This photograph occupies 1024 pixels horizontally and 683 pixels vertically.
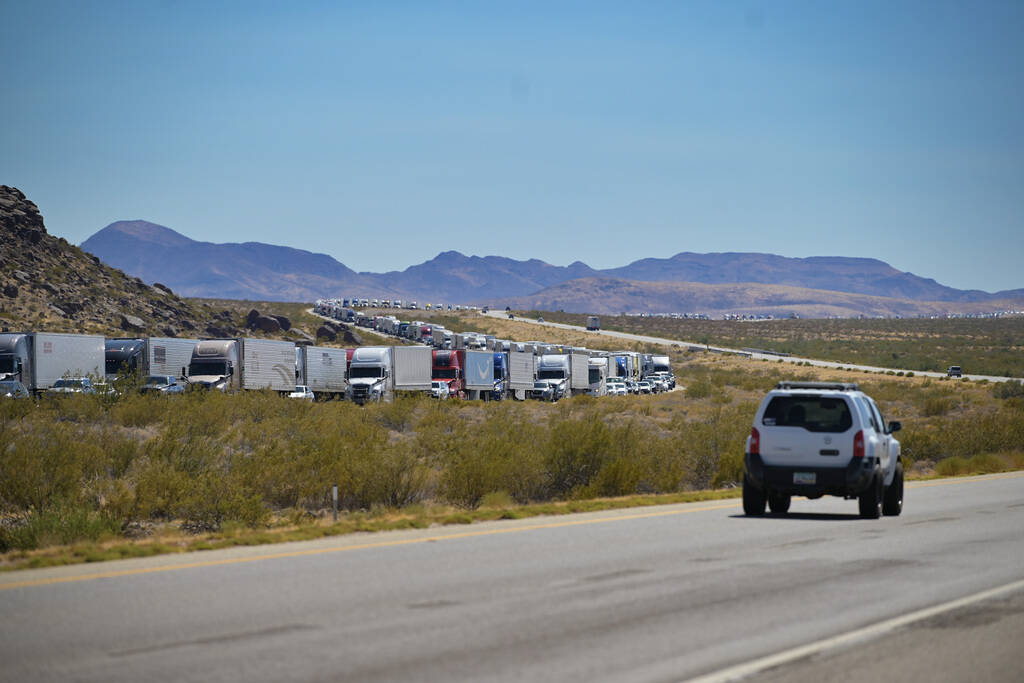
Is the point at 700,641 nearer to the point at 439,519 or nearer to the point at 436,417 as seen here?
the point at 439,519

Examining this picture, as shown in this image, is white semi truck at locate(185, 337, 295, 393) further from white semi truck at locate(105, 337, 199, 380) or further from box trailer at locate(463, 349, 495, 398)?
box trailer at locate(463, 349, 495, 398)

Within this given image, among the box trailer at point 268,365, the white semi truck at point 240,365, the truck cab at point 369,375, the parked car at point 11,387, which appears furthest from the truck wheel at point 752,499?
the truck cab at point 369,375

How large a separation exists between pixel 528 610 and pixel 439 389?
165 ft

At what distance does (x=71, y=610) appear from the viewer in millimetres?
9031

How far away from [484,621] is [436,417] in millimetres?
27520

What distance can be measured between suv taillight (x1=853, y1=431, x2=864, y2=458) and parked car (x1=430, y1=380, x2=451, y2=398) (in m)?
41.9

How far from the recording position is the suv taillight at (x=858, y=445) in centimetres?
1647

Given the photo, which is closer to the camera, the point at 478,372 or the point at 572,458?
the point at 572,458

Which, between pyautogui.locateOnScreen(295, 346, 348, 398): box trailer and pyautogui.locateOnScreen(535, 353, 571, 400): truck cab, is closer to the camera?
pyautogui.locateOnScreen(295, 346, 348, 398): box trailer

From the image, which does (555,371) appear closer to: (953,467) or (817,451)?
(953,467)

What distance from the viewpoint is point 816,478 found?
653 inches

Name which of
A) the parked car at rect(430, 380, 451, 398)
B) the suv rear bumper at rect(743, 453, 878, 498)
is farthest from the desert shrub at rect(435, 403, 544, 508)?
the parked car at rect(430, 380, 451, 398)

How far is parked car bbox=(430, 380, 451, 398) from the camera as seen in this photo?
191ft

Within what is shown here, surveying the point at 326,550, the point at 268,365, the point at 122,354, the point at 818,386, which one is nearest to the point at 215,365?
the point at 268,365
